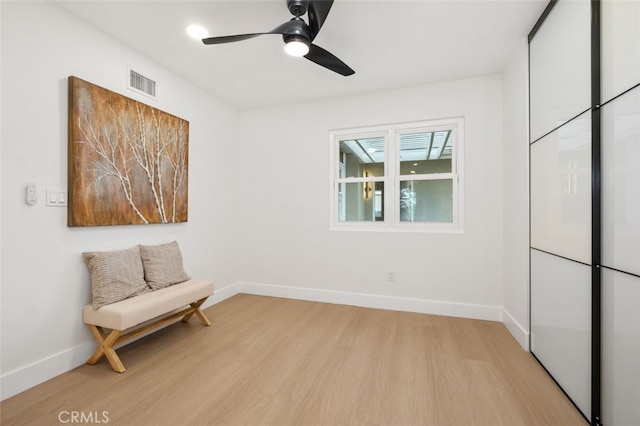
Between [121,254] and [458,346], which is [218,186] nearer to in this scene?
[121,254]

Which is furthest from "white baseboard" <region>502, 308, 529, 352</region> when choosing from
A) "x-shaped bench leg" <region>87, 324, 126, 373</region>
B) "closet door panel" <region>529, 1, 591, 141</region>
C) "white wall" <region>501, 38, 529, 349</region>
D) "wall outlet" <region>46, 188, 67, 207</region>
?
"wall outlet" <region>46, 188, 67, 207</region>

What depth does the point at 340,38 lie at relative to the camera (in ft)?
7.88

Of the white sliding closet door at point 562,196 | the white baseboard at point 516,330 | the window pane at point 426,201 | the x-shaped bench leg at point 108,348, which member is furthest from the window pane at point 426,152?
the x-shaped bench leg at point 108,348

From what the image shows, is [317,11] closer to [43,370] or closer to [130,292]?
[130,292]

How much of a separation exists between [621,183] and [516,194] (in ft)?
4.36

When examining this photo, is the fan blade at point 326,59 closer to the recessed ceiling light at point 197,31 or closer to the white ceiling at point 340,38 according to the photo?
the white ceiling at point 340,38

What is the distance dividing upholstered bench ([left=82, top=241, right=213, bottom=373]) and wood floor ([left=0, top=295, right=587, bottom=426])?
239 millimetres

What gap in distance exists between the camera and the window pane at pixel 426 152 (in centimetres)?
333

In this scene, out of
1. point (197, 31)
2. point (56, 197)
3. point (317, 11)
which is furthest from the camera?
point (197, 31)

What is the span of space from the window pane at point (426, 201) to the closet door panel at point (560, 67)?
1130mm

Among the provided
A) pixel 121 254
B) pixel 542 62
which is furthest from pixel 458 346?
pixel 121 254

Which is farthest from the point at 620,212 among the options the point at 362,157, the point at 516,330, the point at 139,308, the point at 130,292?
the point at 130,292

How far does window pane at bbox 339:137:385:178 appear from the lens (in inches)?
143

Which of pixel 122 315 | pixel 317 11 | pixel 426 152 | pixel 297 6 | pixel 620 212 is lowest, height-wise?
pixel 122 315
